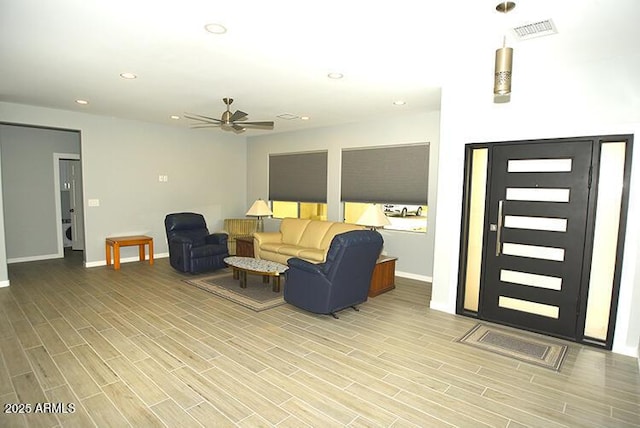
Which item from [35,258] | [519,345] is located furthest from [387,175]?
[35,258]

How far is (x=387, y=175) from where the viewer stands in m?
6.14

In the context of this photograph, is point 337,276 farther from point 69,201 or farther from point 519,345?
point 69,201

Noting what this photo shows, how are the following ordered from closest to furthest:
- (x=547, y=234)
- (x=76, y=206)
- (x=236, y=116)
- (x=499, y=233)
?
(x=547, y=234), (x=499, y=233), (x=236, y=116), (x=76, y=206)

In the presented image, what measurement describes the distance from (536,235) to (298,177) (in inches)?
192

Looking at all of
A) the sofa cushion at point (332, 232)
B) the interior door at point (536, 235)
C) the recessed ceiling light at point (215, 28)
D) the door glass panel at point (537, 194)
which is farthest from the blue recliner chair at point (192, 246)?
the door glass panel at point (537, 194)

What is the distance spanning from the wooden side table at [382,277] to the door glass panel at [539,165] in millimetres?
2113

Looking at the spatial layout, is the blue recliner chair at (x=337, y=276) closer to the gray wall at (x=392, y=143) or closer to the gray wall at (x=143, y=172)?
→ the gray wall at (x=392, y=143)

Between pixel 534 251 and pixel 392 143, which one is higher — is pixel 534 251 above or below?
below

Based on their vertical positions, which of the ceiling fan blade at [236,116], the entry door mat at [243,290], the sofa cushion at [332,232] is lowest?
the entry door mat at [243,290]

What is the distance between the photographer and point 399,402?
247cm

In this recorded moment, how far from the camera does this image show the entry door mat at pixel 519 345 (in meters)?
3.14

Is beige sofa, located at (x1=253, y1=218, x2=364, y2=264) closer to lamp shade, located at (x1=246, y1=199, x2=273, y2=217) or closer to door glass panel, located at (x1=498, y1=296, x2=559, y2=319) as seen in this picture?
lamp shade, located at (x1=246, y1=199, x2=273, y2=217)

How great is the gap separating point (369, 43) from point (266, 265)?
10.8 ft

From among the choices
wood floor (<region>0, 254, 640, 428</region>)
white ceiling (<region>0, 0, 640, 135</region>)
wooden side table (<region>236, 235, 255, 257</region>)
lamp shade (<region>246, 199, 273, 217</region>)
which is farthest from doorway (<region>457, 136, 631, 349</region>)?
lamp shade (<region>246, 199, 273, 217</region>)
